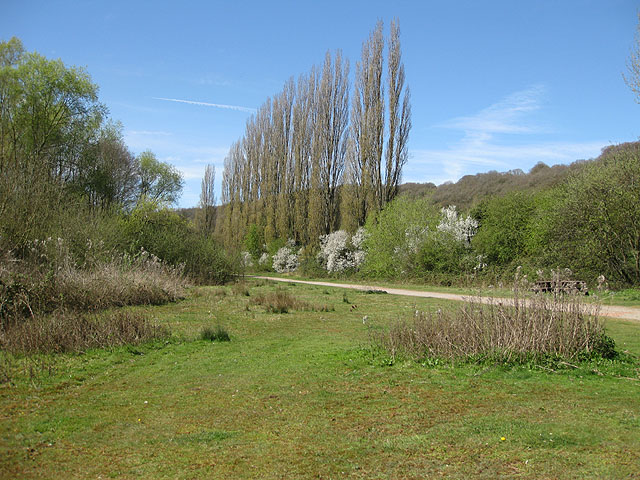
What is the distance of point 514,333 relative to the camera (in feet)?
22.4

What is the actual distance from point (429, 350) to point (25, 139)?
31215 millimetres

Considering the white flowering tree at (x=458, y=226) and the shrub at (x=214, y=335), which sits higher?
the white flowering tree at (x=458, y=226)

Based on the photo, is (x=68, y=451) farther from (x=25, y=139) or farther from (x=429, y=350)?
(x=25, y=139)

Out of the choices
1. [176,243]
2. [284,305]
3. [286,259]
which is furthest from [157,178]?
[284,305]

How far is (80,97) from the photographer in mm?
31672

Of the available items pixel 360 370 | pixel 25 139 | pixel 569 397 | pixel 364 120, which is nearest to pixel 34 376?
pixel 360 370

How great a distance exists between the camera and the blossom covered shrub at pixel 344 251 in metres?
35.5

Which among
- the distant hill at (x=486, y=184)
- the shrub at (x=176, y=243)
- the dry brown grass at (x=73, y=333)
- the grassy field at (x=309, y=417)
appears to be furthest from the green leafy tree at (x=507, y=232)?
the distant hill at (x=486, y=184)

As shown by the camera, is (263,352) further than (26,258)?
No

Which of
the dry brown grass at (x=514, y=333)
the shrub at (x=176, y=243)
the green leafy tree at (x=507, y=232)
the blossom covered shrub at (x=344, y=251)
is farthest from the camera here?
the blossom covered shrub at (x=344, y=251)

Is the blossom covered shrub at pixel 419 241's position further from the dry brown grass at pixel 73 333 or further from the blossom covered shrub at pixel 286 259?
the dry brown grass at pixel 73 333

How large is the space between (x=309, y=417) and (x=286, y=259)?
40.1 meters

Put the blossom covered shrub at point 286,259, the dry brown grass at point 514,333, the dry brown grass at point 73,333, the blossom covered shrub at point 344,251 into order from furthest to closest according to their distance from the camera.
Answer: the blossom covered shrub at point 286,259, the blossom covered shrub at point 344,251, the dry brown grass at point 73,333, the dry brown grass at point 514,333

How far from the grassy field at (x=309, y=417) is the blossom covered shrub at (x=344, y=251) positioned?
89.0ft
